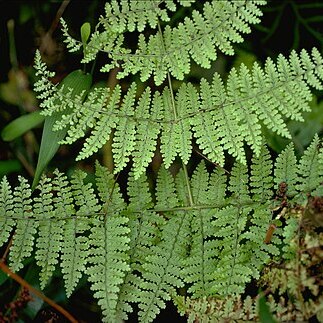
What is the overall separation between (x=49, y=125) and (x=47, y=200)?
33 centimetres

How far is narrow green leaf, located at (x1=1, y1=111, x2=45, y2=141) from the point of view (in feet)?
8.99

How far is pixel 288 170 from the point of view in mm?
2256

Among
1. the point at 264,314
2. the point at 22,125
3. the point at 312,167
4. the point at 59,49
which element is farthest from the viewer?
the point at 59,49

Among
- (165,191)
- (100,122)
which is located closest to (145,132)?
(100,122)

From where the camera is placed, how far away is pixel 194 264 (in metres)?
2.22

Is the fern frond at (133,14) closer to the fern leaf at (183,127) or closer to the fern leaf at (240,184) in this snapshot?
the fern leaf at (183,127)

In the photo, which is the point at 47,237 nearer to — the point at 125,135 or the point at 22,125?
Result: the point at 125,135

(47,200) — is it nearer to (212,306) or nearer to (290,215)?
(212,306)

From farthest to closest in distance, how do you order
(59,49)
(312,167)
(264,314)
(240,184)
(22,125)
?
(59,49), (22,125), (240,184), (312,167), (264,314)

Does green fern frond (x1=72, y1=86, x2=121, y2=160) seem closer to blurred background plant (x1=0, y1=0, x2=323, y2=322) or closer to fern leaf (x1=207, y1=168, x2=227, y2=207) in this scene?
fern leaf (x1=207, y1=168, x2=227, y2=207)

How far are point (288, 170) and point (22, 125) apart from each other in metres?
1.37

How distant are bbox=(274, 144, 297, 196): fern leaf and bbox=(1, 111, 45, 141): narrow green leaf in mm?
1201

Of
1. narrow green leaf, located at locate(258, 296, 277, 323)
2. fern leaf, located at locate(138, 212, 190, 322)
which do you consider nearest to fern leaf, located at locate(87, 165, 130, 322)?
fern leaf, located at locate(138, 212, 190, 322)

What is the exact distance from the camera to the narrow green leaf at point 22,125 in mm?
2741
